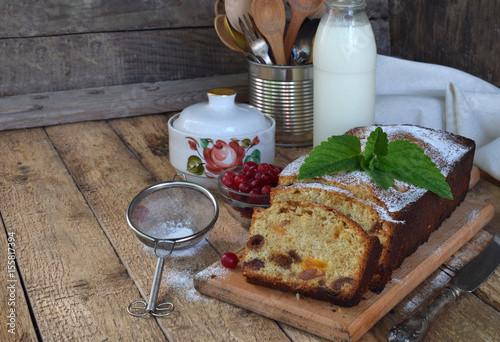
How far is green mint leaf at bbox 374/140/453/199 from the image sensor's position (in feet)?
3.58

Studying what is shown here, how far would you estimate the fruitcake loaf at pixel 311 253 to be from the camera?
0.97 meters

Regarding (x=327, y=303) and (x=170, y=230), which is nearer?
(x=327, y=303)

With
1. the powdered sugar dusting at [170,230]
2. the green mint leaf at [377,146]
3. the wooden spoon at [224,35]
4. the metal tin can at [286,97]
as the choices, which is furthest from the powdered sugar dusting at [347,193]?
the wooden spoon at [224,35]

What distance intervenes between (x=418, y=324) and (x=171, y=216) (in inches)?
21.4

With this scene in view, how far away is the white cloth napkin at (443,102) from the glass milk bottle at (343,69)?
32 cm

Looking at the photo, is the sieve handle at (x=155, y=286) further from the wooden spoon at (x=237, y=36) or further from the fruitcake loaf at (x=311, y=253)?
the wooden spoon at (x=237, y=36)

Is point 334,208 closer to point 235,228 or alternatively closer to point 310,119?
point 235,228

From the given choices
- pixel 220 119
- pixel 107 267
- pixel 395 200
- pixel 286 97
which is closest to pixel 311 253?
pixel 395 200

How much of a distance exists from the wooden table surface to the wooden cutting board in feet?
0.06

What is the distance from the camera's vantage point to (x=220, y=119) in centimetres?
142

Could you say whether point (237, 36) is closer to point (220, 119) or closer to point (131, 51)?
point (220, 119)

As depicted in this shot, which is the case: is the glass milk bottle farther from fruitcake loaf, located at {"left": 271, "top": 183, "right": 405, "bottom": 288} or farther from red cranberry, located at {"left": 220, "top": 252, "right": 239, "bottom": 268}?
red cranberry, located at {"left": 220, "top": 252, "right": 239, "bottom": 268}

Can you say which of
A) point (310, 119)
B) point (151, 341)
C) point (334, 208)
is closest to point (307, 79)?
point (310, 119)

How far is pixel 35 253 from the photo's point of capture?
1.20m
